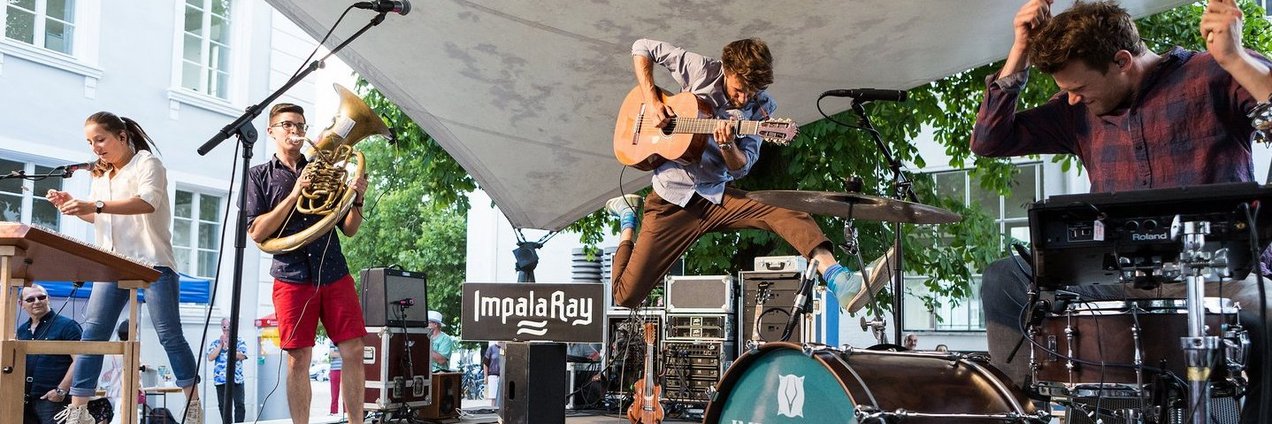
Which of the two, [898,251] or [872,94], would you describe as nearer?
[898,251]

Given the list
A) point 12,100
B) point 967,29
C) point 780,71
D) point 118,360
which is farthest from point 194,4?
point 967,29

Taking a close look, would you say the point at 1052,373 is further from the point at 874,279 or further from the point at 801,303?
the point at 874,279

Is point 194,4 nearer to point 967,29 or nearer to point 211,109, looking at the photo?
point 211,109

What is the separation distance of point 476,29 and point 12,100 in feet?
35.2

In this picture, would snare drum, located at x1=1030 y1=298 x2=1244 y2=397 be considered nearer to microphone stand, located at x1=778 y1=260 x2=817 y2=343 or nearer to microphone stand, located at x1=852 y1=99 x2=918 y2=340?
microphone stand, located at x1=778 y1=260 x2=817 y2=343

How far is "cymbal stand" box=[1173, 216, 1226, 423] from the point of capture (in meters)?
2.19

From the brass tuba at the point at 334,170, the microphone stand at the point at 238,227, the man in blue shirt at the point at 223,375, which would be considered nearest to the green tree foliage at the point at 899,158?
the man in blue shirt at the point at 223,375

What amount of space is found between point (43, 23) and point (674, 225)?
42.8 ft

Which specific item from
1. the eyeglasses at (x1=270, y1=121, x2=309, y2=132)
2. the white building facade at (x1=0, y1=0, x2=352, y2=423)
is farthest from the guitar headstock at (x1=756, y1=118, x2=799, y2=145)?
the white building facade at (x1=0, y1=0, x2=352, y2=423)

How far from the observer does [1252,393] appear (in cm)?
241

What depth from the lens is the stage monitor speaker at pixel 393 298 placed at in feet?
26.3

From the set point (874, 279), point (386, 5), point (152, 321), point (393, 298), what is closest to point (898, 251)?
point (874, 279)

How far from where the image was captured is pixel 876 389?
2.60m

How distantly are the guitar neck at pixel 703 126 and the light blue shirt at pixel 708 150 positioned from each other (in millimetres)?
137
